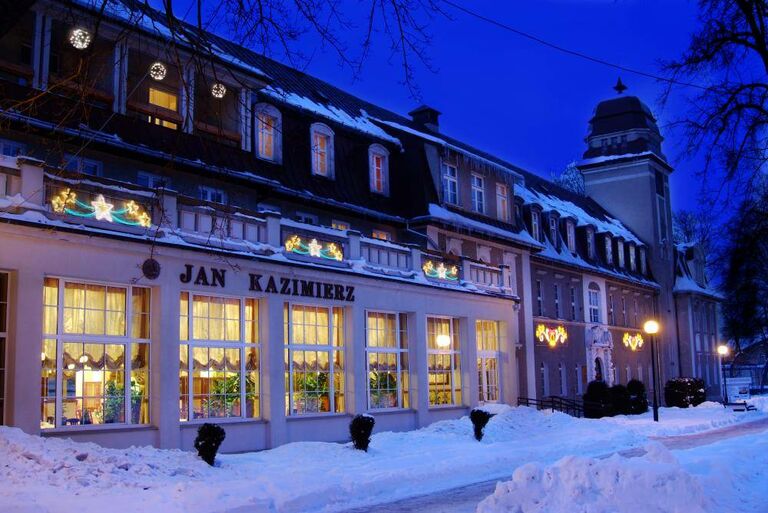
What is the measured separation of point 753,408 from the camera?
42625 mm

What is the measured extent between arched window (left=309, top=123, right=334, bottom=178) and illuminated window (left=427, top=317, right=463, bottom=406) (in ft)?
18.1

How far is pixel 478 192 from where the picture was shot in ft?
Result: 110

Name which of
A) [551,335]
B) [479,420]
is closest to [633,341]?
[551,335]

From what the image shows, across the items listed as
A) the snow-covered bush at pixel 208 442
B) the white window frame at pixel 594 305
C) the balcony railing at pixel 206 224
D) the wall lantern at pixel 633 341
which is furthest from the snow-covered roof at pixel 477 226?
the wall lantern at pixel 633 341

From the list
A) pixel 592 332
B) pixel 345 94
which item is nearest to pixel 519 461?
pixel 345 94

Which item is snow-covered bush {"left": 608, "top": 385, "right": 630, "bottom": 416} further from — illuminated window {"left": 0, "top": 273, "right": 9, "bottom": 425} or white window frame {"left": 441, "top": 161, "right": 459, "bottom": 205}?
illuminated window {"left": 0, "top": 273, "right": 9, "bottom": 425}

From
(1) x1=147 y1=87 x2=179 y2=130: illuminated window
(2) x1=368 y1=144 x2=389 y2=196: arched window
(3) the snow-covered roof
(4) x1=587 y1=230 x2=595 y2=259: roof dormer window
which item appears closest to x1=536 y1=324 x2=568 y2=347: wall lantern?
(3) the snow-covered roof

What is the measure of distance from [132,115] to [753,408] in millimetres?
34056

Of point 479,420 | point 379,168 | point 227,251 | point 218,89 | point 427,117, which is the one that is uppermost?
point 427,117

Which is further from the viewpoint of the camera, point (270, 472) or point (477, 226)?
point (477, 226)

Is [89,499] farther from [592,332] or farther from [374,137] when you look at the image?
[592,332]

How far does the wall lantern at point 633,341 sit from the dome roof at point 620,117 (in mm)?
13687

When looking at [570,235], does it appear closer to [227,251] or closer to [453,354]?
[453,354]

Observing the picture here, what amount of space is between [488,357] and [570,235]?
1727 centimetres
